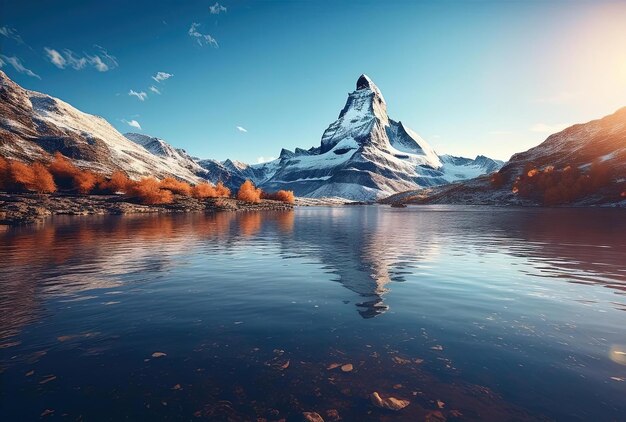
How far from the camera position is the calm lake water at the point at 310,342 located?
28.3ft

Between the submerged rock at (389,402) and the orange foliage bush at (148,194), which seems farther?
the orange foliage bush at (148,194)

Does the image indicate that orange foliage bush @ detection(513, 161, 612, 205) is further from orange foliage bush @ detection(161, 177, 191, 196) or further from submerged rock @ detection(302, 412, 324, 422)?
submerged rock @ detection(302, 412, 324, 422)

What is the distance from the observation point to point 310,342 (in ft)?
40.3

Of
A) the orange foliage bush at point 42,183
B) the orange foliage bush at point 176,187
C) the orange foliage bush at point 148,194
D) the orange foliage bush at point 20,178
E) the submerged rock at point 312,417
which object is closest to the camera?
the submerged rock at point 312,417

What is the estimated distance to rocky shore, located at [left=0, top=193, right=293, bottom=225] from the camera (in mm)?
77312

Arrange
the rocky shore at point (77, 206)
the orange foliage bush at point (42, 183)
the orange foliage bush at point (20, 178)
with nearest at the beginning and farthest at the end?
the rocky shore at point (77, 206), the orange foliage bush at point (20, 178), the orange foliage bush at point (42, 183)

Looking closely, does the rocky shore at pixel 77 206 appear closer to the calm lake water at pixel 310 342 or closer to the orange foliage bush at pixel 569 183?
the calm lake water at pixel 310 342

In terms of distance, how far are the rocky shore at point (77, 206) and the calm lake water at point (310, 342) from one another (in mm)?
66034

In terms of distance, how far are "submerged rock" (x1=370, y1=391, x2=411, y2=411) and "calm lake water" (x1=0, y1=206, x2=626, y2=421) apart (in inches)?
8.3

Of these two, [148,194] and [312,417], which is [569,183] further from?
[312,417]

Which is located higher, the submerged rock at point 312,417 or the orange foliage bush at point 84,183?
the orange foliage bush at point 84,183

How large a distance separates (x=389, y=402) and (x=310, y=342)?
4.24m

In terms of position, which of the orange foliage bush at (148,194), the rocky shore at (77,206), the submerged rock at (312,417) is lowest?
the submerged rock at (312,417)

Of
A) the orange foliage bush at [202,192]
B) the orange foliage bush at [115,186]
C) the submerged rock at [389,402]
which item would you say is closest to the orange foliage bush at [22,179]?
the orange foliage bush at [115,186]
